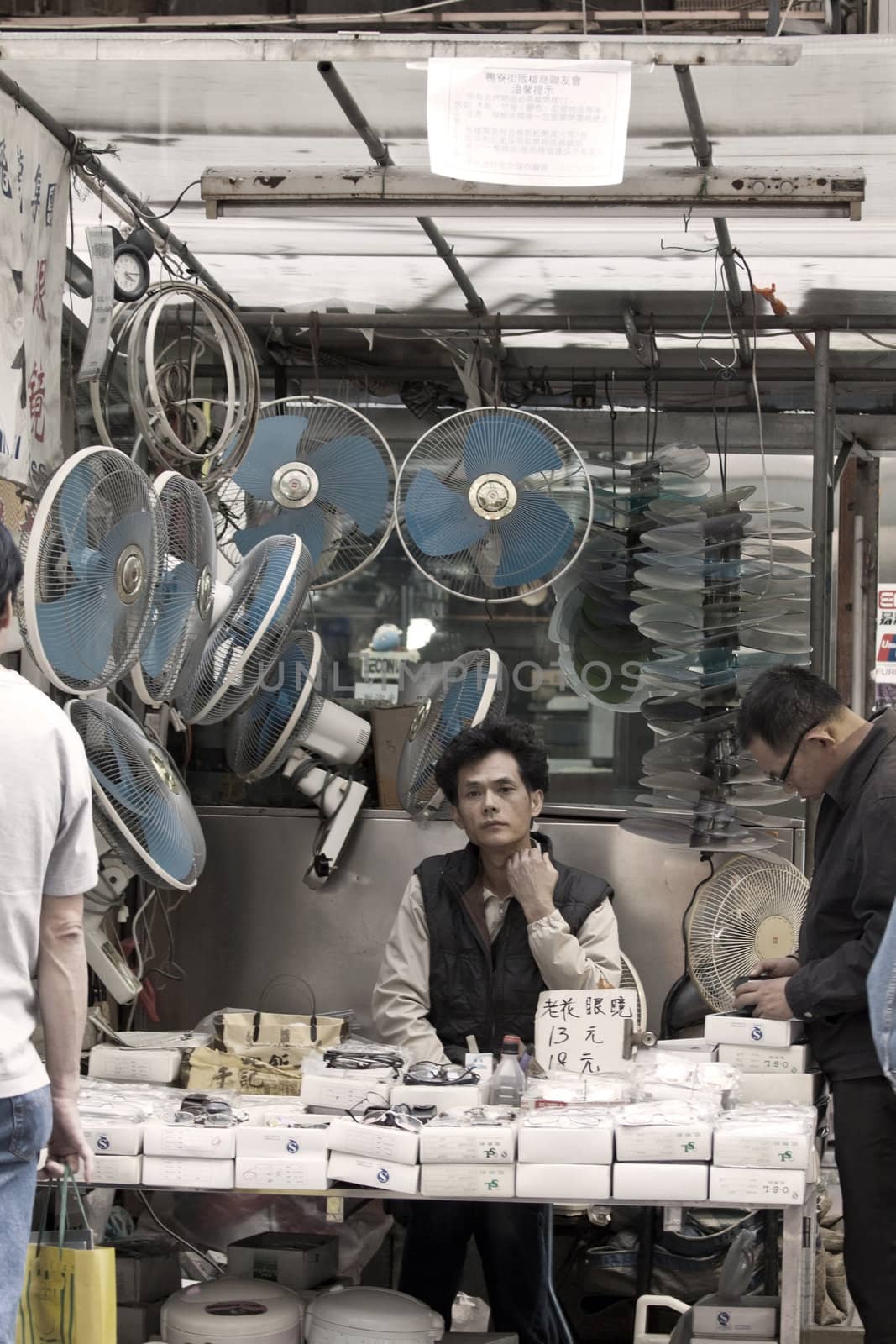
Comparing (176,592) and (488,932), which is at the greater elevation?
(176,592)

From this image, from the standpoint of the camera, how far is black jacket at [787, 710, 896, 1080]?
356 cm

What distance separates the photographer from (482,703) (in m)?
5.14

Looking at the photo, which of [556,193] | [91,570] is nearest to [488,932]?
[91,570]

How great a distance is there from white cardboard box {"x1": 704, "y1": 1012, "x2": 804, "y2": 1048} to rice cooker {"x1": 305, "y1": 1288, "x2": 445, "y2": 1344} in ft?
3.16

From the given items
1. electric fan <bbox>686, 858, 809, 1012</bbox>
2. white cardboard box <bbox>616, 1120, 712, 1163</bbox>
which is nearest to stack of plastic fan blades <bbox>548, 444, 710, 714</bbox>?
electric fan <bbox>686, 858, 809, 1012</bbox>

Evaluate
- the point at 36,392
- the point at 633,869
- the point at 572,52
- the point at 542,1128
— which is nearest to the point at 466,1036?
the point at 542,1128

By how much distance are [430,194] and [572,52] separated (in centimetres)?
64

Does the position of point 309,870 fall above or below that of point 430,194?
below

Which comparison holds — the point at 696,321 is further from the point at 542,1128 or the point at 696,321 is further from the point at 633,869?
the point at 542,1128

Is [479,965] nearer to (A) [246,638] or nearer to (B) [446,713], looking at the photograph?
(B) [446,713]

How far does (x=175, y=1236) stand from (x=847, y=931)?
8.05 ft

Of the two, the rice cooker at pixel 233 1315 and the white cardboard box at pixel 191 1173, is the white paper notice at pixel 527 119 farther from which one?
the rice cooker at pixel 233 1315

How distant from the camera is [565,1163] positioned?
337 cm

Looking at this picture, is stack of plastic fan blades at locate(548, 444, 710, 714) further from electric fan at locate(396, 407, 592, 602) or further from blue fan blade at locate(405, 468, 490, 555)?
blue fan blade at locate(405, 468, 490, 555)
